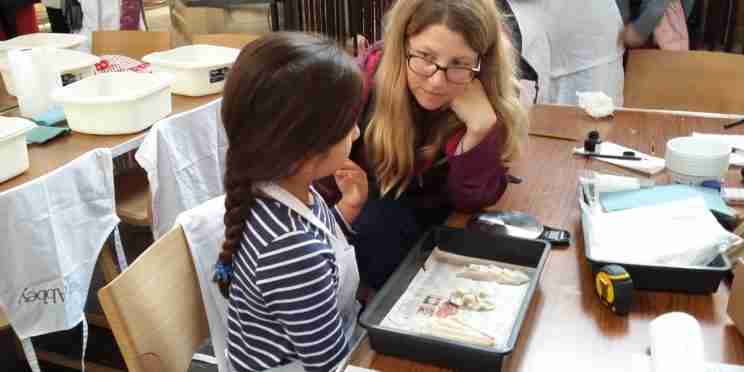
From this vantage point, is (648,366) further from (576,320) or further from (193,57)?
(193,57)

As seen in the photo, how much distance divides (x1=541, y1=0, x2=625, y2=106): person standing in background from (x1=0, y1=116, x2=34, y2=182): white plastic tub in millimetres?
1775

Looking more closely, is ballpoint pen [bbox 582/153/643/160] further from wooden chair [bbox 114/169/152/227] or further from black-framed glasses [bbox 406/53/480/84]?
wooden chair [bbox 114/169/152/227]

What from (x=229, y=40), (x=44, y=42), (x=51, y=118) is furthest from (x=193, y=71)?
(x=44, y=42)

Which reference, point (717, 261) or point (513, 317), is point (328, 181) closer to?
point (513, 317)

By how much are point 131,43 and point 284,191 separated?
2.29 meters

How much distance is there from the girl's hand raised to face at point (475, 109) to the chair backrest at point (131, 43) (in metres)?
1.96

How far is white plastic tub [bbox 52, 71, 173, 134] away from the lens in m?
1.80

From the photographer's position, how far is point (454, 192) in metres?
1.29

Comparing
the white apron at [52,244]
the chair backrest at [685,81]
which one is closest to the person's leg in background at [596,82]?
the chair backrest at [685,81]

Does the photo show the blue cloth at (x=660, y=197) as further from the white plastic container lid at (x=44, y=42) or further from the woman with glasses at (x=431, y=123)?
the white plastic container lid at (x=44, y=42)

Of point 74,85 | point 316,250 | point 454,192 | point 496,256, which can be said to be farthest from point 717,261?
point 74,85

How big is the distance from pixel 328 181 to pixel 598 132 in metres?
0.73

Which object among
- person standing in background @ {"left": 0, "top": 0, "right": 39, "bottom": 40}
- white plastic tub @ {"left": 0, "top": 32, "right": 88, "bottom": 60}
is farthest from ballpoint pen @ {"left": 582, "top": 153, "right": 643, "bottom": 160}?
person standing in background @ {"left": 0, "top": 0, "right": 39, "bottom": 40}

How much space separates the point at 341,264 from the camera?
3.59 feet
